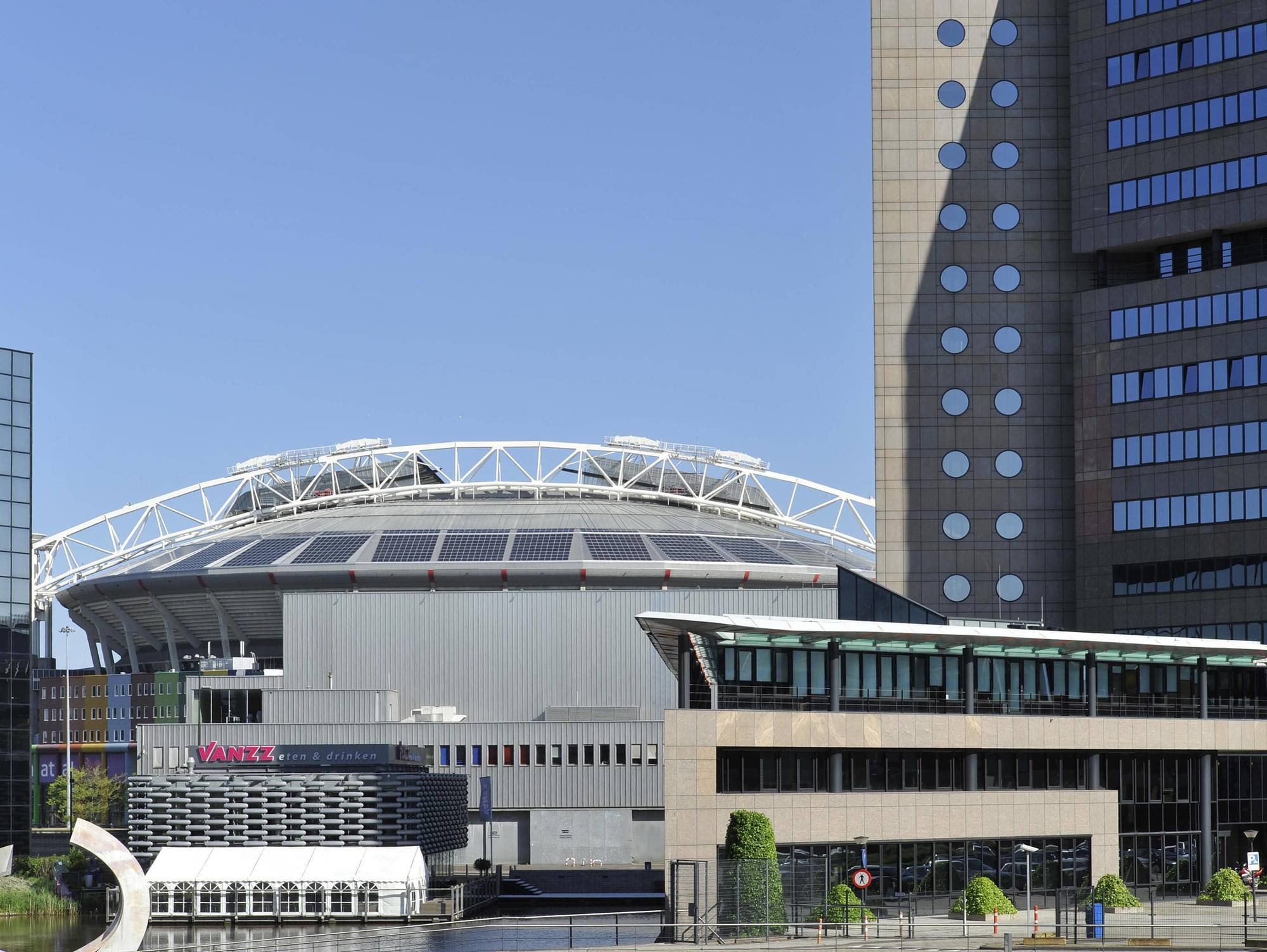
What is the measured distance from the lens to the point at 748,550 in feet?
525

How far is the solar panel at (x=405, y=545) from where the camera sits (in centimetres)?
15300

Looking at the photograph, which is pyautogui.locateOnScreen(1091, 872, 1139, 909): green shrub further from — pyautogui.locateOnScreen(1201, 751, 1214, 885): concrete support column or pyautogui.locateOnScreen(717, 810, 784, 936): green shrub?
pyautogui.locateOnScreen(717, 810, 784, 936): green shrub

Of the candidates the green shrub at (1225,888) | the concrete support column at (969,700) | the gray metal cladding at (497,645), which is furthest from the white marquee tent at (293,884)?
the gray metal cladding at (497,645)

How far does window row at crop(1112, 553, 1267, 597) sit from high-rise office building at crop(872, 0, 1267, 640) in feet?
0.36

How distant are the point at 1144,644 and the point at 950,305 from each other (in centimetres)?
3290

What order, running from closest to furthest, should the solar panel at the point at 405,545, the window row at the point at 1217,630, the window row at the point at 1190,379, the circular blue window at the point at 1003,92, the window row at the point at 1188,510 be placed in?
the window row at the point at 1217,630 < the window row at the point at 1188,510 < the window row at the point at 1190,379 < the circular blue window at the point at 1003,92 < the solar panel at the point at 405,545

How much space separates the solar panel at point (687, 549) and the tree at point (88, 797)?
47.9m

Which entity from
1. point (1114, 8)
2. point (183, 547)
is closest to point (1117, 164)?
point (1114, 8)

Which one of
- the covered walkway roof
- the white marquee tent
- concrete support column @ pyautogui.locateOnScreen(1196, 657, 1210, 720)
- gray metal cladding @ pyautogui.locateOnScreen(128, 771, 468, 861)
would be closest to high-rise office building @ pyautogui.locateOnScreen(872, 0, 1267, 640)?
concrete support column @ pyautogui.locateOnScreen(1196, 657, 1210, 720)

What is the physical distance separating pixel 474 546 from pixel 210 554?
24134 mm

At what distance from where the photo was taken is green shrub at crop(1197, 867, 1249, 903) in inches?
2982

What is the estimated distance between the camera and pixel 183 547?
173875 millimetres

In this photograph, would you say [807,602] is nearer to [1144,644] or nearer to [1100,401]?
[1100,401]

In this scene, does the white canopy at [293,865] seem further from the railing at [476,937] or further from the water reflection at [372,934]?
the railing at [476,937]
